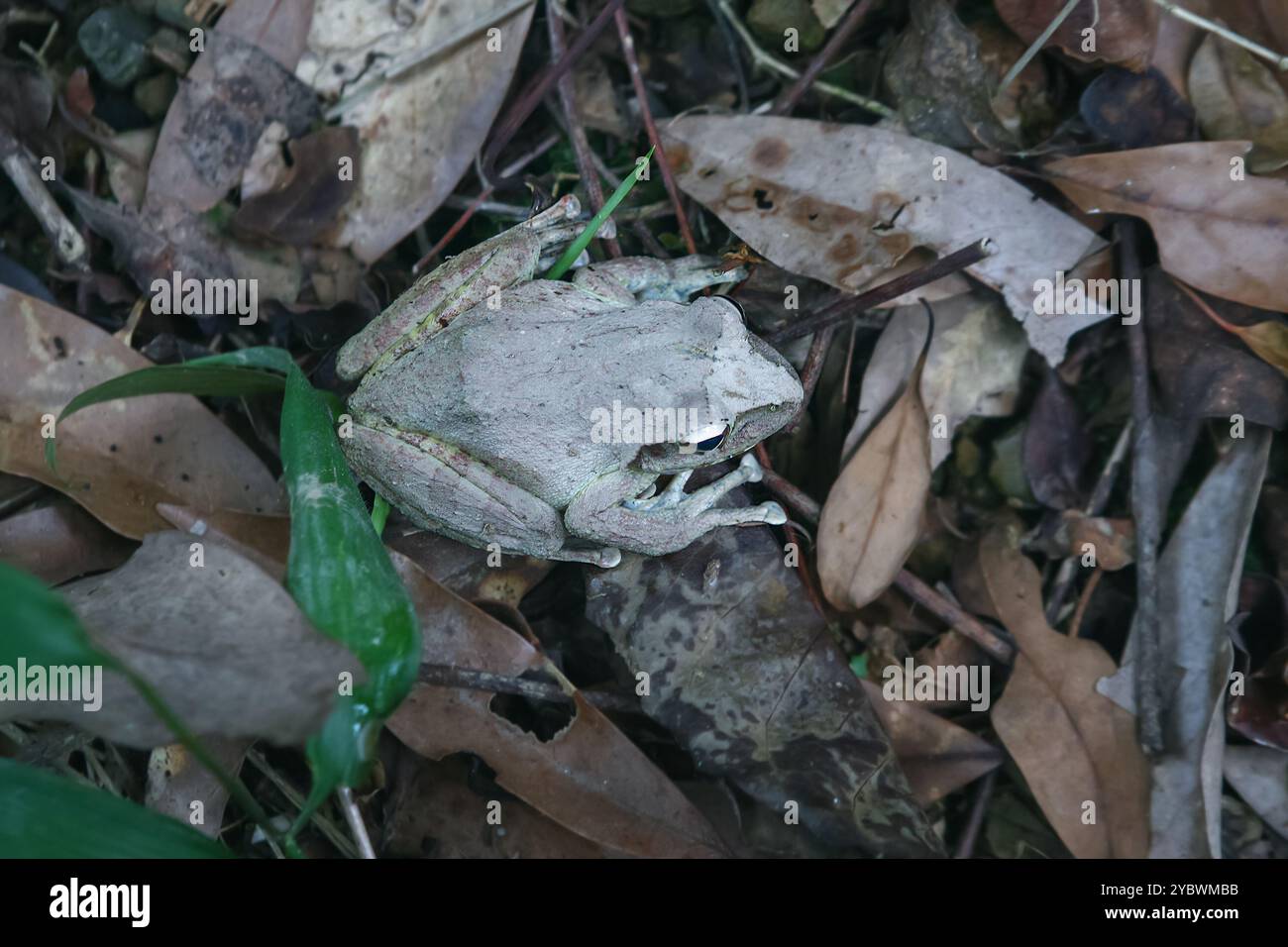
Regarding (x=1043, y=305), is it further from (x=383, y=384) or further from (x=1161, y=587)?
(x=383, y=384)

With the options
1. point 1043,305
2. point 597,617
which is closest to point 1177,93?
point 1043,305

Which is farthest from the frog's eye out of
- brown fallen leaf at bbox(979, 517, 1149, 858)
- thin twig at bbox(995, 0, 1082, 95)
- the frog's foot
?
thin twig at bbox(995, 0, 1082, 95)

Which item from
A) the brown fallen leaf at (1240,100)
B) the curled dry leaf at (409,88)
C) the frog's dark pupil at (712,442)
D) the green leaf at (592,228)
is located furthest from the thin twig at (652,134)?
the brown fallen leaf at (1240,100)

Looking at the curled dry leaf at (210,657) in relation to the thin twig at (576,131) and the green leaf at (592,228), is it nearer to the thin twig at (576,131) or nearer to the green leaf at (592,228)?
the green leaf at (592,228)

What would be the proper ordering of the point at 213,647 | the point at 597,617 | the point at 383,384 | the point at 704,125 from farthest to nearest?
the point at 704,125, the point at 597,617, the point at 383,384, the point at 213,647

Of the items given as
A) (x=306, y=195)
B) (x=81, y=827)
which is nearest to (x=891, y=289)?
(x=306, y=195)

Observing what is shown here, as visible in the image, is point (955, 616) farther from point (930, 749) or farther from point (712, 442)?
point (712, 442)

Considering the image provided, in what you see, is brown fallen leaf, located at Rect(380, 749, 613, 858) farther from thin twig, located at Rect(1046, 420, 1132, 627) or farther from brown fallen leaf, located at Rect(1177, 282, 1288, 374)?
brown fallen leaf, located at Rect(1177, 282, 1288, 374)
